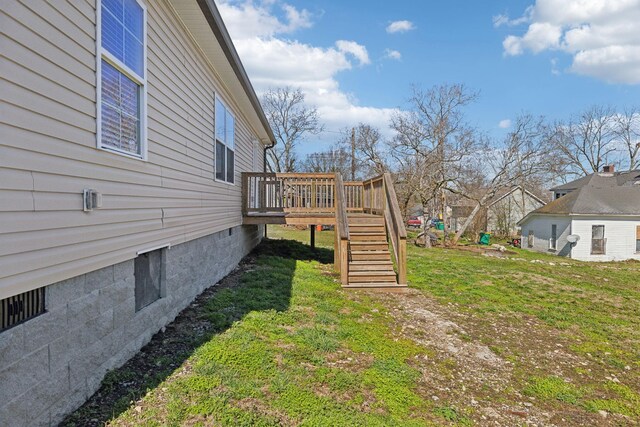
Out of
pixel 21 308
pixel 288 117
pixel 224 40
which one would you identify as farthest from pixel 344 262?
pixel 288 117

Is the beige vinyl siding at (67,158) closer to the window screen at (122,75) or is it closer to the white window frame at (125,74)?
the white window frame at (125,74)

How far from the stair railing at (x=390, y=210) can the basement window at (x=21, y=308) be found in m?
6.04

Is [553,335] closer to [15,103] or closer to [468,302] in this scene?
[468,302]

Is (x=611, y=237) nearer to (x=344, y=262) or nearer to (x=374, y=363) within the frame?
(x=344, y=262)

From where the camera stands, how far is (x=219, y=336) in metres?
4.10

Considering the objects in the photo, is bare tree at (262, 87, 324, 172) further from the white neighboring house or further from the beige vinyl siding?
the beige vinyl siding

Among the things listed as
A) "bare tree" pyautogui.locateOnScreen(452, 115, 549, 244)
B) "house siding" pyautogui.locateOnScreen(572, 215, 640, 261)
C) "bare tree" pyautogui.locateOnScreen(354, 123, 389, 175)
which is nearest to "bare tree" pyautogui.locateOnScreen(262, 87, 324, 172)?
"bare tree" pyautogui.locateOnScreen(354, 123, 389, 175)

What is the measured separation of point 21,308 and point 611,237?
24.8 metres

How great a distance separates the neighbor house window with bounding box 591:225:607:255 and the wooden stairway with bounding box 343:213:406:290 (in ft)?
56.3

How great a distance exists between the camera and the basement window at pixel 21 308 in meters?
2.00

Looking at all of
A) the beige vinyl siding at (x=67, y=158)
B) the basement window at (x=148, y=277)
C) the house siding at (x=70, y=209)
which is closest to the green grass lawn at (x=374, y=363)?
the house siding at (x=70, y=209)

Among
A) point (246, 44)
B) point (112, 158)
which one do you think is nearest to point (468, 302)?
point (112, 158)

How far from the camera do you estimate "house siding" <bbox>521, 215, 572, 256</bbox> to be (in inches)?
781

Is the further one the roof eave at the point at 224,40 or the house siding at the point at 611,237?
the house siding at the point at 611,237
